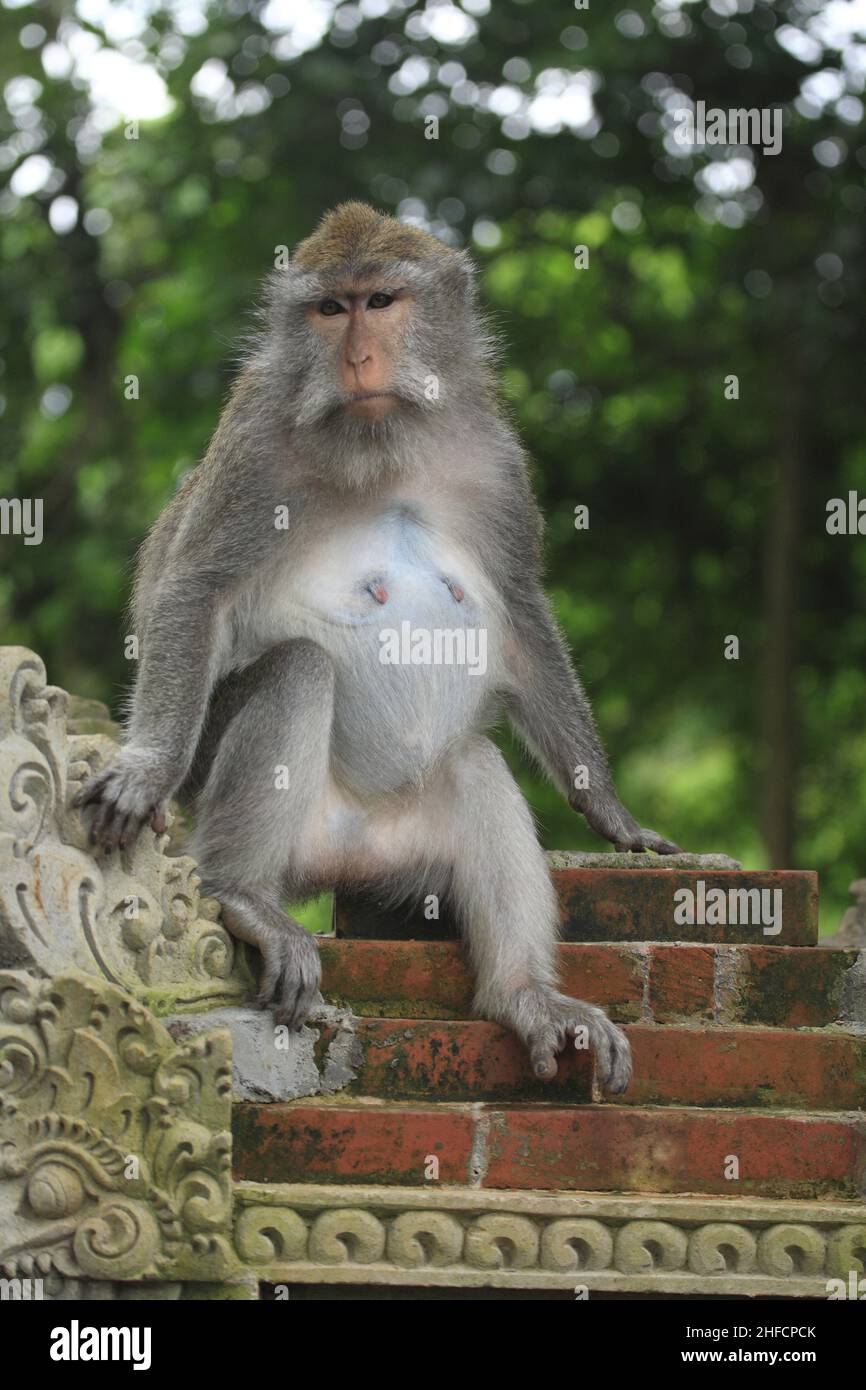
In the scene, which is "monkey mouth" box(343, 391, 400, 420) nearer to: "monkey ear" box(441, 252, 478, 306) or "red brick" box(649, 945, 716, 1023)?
"monkey ear" box(441, 252, 478, 306)

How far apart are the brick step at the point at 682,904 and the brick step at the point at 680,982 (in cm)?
12

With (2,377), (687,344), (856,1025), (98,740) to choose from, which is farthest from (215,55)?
(856,1025)

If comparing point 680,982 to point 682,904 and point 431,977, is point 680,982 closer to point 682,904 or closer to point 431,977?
point 682,904

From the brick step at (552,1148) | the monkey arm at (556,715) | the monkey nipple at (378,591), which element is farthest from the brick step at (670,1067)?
the monkey nipple at (378,591)

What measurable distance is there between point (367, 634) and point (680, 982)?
51.6 inches

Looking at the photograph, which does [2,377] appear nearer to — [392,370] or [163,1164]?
[392,370]

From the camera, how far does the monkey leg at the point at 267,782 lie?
468 cm

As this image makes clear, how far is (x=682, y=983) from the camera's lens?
15.3 ft

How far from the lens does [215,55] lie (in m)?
10.3

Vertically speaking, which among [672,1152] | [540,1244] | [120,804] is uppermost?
[120,804]

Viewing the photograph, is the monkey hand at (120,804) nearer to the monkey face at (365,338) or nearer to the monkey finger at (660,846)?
the monkey face at (365,338)

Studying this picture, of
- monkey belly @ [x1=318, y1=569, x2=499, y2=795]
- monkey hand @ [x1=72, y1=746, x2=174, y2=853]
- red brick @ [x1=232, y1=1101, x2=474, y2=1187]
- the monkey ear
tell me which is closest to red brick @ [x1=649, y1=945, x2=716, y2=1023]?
red brick @ [x1=232, y1=1101, x2=474, y2=1187]

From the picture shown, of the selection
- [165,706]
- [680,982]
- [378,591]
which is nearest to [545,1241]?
[680,982]

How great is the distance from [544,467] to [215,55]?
3.51 metres
